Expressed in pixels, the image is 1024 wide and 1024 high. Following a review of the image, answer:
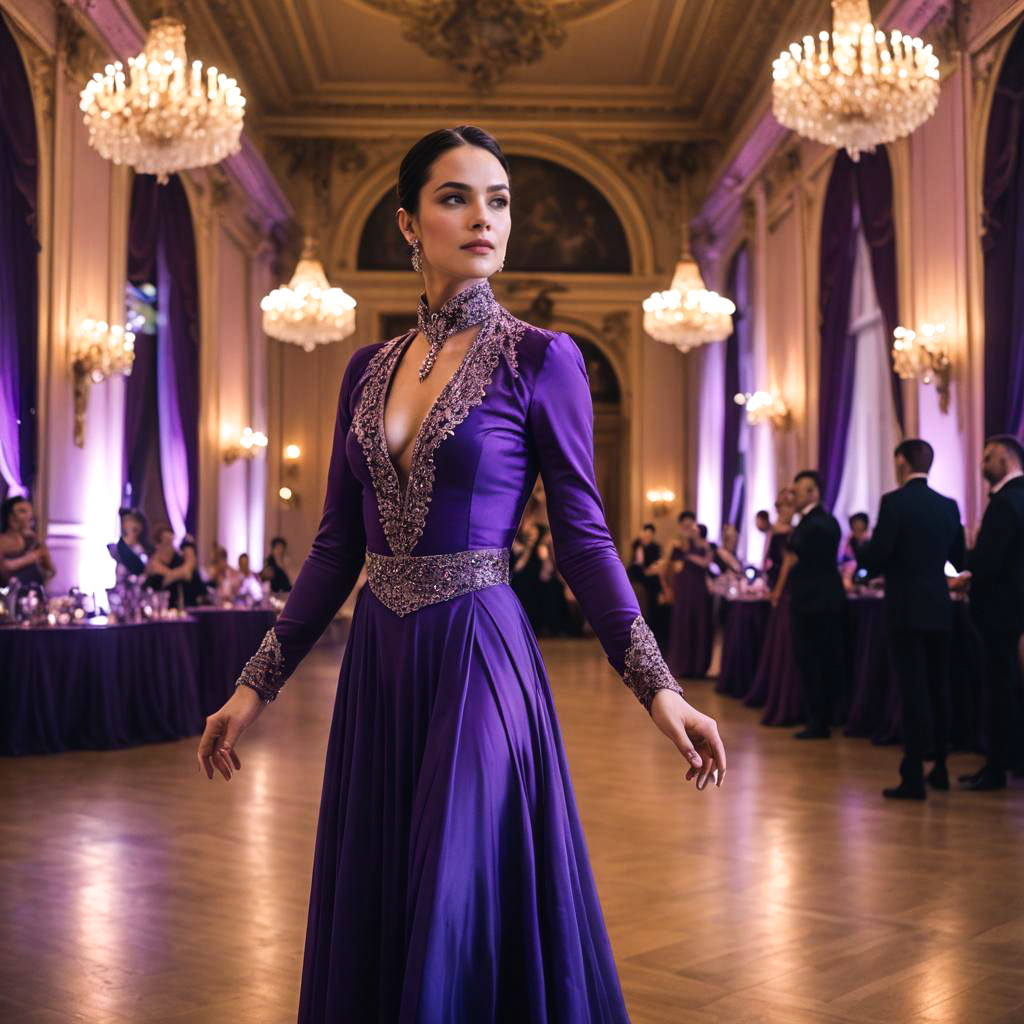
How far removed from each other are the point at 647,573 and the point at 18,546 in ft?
28.1

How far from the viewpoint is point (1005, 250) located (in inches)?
333

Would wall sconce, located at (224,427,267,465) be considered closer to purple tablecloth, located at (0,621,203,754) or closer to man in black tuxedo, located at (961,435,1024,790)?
purple tablecloth, located at (0,621,203,754)

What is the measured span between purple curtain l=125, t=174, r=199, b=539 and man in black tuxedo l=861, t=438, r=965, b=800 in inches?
293

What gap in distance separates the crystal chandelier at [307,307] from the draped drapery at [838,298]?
15.6 ft

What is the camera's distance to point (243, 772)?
644cm

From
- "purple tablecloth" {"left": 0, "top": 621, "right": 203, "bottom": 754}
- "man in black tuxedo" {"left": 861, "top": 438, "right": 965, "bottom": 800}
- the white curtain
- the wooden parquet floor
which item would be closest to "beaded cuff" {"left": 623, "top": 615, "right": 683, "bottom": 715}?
the wooden parquet floor

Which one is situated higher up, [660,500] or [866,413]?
[866,413]

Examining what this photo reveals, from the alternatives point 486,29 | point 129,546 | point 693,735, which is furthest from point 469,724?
point 486,29

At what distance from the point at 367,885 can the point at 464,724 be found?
297mm

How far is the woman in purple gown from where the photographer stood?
5.69 ft

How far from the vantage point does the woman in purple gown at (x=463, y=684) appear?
1.74m

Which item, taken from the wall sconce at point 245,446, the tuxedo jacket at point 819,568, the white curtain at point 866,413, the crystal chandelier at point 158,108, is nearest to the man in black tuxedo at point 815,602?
the tuxedo jacket at point 819,568

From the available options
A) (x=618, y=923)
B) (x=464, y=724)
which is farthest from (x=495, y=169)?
(x=618, y=923)

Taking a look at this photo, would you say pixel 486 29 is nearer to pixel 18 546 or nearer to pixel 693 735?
pixel 18 546
